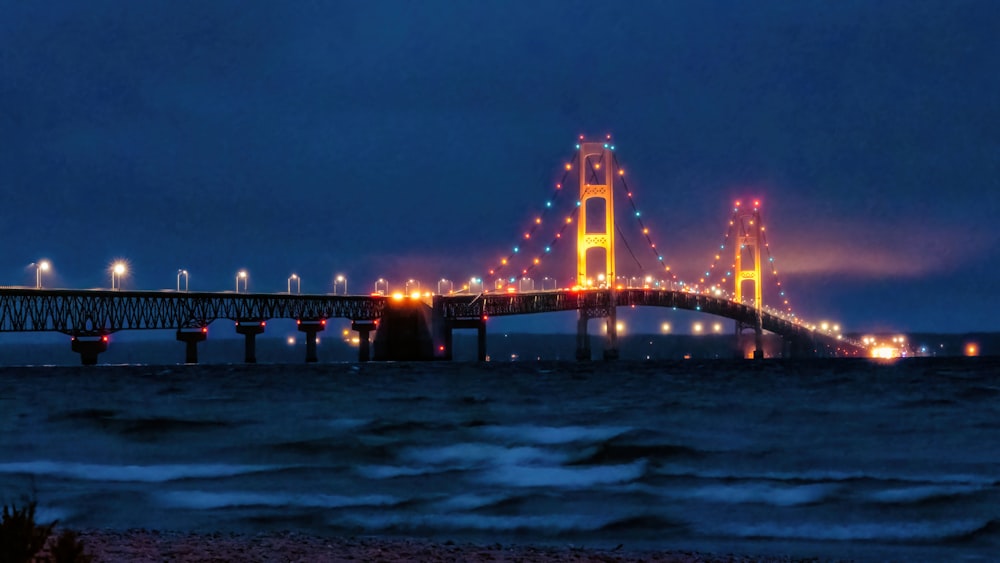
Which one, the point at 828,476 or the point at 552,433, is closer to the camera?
the point at 828,476

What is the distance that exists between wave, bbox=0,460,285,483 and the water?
0.06 metres

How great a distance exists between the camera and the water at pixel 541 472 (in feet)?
45.1

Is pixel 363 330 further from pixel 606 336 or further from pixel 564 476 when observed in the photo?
pixel 564 476

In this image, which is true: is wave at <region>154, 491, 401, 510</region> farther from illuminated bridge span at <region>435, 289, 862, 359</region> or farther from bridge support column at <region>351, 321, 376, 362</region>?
bridge support column at <region>351, 321, 376, 362</region>

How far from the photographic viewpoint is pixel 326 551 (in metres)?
10.8

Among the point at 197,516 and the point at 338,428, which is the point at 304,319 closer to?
the point at 338,428

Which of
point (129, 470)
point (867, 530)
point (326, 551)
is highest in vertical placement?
point (326, 551)

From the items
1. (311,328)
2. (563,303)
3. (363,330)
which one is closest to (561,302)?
(563,303)

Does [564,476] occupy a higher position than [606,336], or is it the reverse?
[606,336]

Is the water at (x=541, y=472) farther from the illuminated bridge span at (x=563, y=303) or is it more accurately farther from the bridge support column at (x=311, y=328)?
the bridge support column at (x=311, y=328)

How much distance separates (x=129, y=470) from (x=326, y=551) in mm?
10621

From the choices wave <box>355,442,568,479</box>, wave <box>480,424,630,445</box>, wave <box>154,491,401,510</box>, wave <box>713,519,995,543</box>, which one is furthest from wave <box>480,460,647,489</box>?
wave <box>480,424,630,445</box>

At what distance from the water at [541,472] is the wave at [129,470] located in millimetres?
64

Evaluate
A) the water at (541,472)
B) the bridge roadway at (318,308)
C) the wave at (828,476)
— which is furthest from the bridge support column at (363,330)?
the wave at (828,476)
